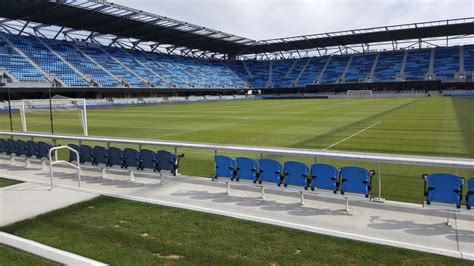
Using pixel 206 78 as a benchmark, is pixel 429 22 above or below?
above

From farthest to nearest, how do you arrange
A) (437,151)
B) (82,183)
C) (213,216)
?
(437,151)
(82,183)
(213,216)

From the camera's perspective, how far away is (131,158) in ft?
33.4

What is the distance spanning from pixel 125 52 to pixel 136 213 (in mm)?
80737

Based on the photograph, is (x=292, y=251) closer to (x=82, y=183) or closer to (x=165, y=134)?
(x=82, y=183)

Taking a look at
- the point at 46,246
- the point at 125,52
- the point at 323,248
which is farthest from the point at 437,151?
the point at 125,52

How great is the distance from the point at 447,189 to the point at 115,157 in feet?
27.8

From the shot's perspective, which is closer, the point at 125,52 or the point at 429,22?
the point at 429,22

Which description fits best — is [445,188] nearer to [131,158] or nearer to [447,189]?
[447,189]

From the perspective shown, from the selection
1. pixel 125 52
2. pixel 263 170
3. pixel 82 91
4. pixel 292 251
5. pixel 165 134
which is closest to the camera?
pixel 292 251

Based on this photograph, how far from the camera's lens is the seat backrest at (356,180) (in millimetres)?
7020

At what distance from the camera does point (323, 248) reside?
529cm

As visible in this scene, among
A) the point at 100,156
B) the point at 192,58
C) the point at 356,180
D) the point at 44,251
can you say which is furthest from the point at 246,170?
the point at 192,58

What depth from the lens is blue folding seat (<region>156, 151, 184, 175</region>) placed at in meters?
9.35

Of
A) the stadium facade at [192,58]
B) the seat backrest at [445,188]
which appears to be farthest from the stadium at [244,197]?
the stadium facade at [192,58]
